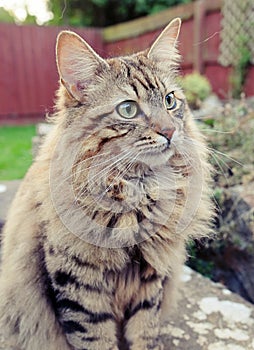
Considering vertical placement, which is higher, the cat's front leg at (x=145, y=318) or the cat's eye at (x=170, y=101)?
the cat's eye at (x=170, y=101)

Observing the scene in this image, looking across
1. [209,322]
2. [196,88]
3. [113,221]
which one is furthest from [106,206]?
[196,88]

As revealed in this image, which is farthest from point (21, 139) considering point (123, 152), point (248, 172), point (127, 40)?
point (123, 152)

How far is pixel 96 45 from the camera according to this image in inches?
80.8

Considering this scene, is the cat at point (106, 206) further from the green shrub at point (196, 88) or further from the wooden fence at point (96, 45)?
the green shrub at point (196, 88)

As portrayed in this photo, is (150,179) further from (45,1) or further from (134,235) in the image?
(45,1)

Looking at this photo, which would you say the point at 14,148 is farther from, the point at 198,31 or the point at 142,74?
the point at 142,74

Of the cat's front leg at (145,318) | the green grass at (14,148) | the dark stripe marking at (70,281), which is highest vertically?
the dark stripe marking at (70,281)

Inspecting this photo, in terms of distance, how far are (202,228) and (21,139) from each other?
144 inches

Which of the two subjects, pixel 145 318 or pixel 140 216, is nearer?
pixel 140 216

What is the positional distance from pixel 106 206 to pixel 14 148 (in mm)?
3430

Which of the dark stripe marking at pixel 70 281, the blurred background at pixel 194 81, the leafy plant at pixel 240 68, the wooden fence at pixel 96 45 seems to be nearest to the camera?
the dark stripe marking at pixel 70 281

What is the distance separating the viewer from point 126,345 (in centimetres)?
126

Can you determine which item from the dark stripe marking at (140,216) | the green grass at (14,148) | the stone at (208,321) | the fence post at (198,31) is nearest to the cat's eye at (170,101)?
the dark stripe marking at (140,216)

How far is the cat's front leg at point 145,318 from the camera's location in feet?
3.83
